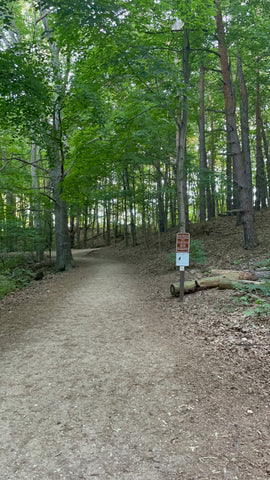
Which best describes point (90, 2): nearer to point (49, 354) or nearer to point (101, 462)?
point (49, 354)

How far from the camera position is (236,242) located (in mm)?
12188

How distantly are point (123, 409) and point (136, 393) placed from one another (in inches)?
12.9

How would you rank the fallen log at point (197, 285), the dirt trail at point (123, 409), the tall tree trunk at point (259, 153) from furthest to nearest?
the tall tree trunk at point (259, 153) < the fallen log at point (197, 285) < the dirt trail at point (123, 409)

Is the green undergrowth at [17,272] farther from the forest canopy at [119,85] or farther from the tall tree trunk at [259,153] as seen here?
the tall tree trunk at [259,153]

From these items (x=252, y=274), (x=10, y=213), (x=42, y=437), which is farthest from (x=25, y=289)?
(x=42, y=437)

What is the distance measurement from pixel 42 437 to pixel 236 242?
11069mm

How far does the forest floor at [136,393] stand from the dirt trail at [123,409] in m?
0.01

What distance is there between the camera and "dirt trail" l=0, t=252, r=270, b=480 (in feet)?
7.48

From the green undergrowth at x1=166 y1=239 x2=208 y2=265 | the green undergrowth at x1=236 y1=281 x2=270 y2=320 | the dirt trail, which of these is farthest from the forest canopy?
the dirt trail

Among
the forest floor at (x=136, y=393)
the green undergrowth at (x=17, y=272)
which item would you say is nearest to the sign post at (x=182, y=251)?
the forest floor at (x=136, y=393)

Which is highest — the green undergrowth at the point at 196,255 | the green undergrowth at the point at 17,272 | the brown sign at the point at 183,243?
the brown sign at the point at 183,243

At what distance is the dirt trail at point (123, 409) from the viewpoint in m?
2.28

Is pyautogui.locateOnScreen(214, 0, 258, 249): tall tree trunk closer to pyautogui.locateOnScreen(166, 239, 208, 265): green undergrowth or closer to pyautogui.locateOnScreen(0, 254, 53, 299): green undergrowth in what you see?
pyautogui.locateOnScreen(166, 239, 208, 265): green undergrowth

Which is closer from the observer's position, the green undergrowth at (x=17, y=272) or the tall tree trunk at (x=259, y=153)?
the green undergrowth at (x=17, y=272)
